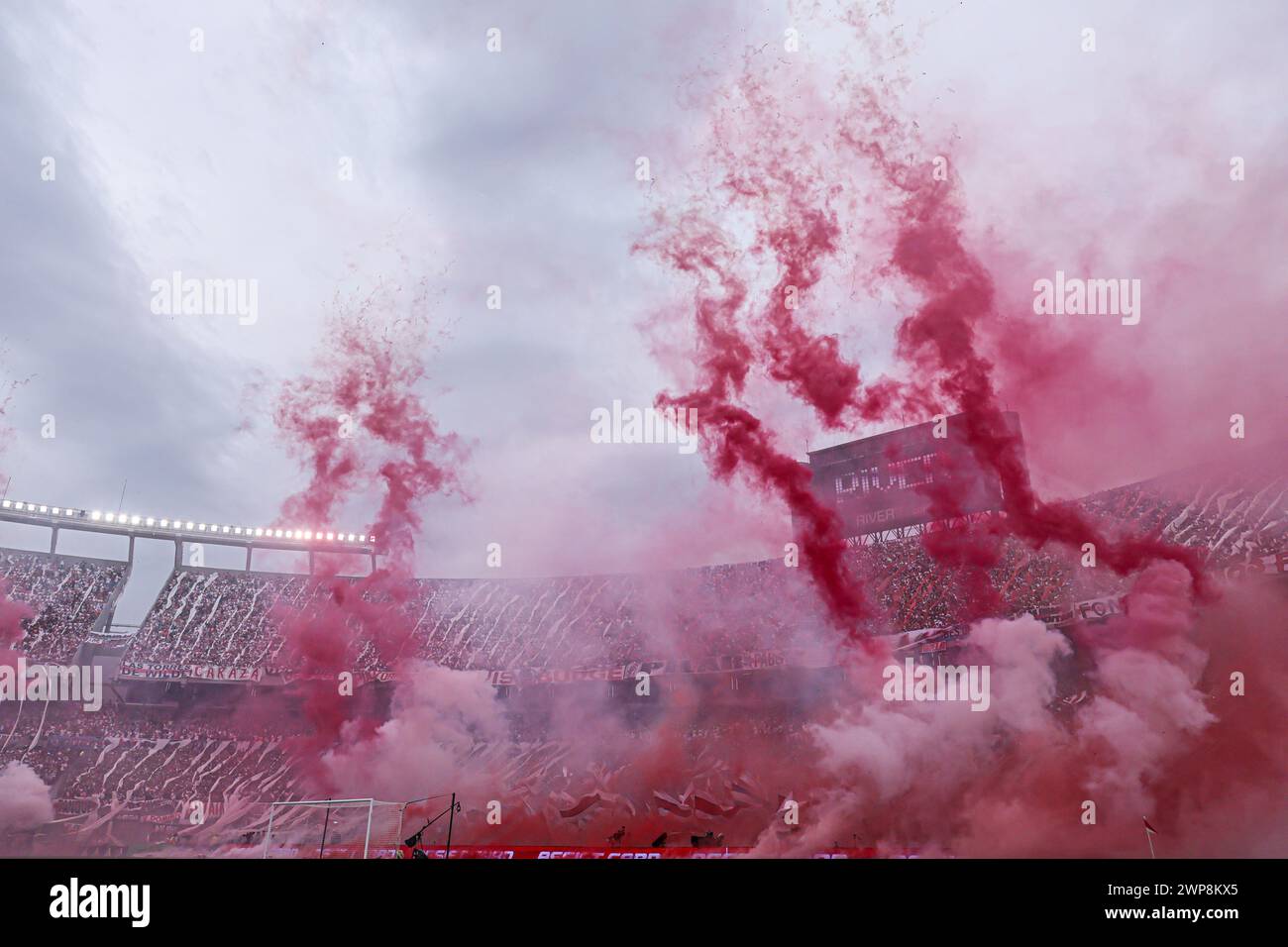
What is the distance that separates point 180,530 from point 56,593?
795 centimetres

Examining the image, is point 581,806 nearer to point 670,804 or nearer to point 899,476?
point 670,804

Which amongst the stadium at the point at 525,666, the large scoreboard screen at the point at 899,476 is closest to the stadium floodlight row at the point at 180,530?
the stadium at the point at 525,666

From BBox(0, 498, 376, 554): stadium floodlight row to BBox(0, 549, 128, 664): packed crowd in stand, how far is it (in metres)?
3.26

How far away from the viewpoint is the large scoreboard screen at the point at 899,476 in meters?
40.9

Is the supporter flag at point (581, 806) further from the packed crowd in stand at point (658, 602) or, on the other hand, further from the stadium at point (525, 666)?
the packed crowd in stand at point (658, 602)

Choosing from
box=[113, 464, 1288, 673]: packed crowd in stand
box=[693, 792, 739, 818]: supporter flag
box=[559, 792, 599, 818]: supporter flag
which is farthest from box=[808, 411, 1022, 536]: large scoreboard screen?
box=[559, 792, 599, 818]: supporter flag

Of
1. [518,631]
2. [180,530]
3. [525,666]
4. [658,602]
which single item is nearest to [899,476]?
[658,602]

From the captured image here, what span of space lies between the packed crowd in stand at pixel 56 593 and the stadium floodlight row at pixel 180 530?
3264 mm

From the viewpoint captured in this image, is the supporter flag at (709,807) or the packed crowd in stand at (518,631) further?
the packed crowd in stand at (518,631)

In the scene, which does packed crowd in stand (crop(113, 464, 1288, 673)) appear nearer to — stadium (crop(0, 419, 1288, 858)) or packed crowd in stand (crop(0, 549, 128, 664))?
stadium (crop(0, 419, 1288, 858))

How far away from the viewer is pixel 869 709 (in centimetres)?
3541

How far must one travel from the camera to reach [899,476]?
149 feet
